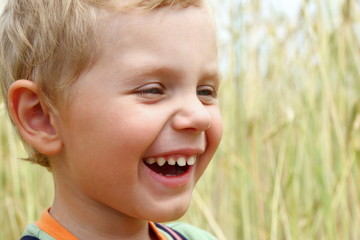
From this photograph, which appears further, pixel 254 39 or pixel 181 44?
pixel 254 39

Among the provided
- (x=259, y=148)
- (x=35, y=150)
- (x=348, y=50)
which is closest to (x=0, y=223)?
(x=259, y=148)

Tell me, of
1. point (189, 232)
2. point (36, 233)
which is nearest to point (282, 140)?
point (189, 232)

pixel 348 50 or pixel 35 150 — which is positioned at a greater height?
pixel 348 50

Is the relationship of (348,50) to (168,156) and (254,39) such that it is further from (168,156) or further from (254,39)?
(168,156)

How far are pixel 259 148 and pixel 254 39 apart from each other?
39 centimetres

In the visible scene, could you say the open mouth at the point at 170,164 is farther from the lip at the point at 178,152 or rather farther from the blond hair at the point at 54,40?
the blond hair at the point at 54,40

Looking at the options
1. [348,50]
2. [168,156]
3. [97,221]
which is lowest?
[97,221]

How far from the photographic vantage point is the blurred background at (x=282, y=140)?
213cm

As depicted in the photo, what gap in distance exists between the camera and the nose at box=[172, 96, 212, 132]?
1.23 meters

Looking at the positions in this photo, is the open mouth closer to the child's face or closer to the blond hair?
the child's face

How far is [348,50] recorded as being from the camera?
227 centimetres

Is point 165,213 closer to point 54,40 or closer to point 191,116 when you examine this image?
point 191,116

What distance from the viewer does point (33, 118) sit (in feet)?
4.34

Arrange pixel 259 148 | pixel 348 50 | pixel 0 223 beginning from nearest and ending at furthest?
pixel 348 50, pixel 0 223, pixel 259 148
